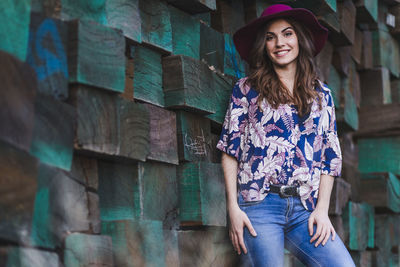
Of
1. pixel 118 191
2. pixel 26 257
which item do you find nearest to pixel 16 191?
pixel 26 257

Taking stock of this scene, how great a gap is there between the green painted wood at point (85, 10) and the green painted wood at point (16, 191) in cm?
56

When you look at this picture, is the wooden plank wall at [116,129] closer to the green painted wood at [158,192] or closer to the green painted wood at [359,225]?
the green painted wood at [158,192]

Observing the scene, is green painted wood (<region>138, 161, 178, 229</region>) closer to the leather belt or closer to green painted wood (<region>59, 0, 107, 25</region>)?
the leather belt

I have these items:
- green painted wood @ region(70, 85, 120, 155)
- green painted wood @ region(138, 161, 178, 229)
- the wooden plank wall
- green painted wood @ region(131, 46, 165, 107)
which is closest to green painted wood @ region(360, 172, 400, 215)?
the wooden plank wall

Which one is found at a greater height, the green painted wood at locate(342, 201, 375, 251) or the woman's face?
the woman's face

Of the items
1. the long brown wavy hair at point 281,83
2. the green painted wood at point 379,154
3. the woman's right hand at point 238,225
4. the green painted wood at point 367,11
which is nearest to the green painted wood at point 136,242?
the woman's right hand at point 238,225

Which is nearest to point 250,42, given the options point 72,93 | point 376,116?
point 72,93

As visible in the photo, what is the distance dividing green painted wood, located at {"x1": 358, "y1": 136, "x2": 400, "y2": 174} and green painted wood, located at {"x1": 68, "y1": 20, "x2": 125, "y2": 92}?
12.4 feet

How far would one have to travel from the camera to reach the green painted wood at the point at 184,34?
10.3 ft

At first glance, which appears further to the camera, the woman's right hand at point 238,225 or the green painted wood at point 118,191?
the woman's right hand at point 238,225

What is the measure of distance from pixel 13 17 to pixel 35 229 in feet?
2.17

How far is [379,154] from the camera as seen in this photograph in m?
5.86

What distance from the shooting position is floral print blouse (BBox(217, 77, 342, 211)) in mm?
3098

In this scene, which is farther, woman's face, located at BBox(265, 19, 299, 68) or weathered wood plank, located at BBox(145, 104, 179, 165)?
woman's face, located at BBox(265, 19, 299, 68)
